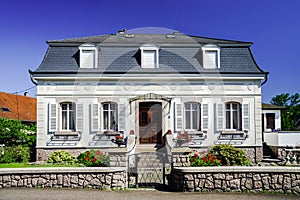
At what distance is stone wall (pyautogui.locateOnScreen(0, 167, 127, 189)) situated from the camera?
8.09m

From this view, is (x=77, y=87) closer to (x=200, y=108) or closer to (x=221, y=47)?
(x=200, y=108)

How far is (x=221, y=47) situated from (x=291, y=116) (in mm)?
30991

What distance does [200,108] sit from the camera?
15.4 metres

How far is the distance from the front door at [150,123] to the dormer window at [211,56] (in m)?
3.49

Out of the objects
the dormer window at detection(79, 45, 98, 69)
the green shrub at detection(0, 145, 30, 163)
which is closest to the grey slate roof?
the dormer window at detection(79, 45, 98, 69)

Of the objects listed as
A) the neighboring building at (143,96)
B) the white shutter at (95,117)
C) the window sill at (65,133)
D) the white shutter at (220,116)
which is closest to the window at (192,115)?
the neighboring building at (143,96)

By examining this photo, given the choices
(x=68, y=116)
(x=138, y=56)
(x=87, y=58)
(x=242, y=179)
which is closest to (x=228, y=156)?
(x=242, y=179)

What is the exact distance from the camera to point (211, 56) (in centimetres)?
1572

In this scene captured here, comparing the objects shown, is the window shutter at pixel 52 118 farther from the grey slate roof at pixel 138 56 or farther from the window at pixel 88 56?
the window at pixel 88 56

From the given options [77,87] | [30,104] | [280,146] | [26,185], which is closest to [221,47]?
[280,146]

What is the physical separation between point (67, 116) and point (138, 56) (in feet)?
16.3

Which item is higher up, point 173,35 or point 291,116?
point 173,35

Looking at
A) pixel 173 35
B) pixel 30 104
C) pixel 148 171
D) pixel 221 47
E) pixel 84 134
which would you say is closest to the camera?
pixel 148 171

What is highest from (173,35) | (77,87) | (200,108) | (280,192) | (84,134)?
(173,35)
